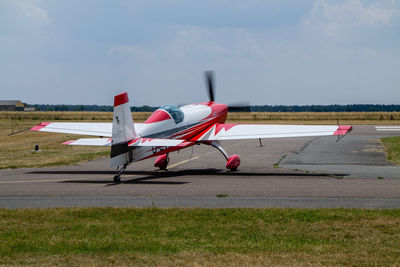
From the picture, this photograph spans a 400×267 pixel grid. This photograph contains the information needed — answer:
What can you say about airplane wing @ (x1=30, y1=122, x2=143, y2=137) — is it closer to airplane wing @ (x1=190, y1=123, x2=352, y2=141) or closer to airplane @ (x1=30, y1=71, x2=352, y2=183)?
airplane @ (x1=30, y1=71, x2=352, y2=183)

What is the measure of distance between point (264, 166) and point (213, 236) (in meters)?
12.2

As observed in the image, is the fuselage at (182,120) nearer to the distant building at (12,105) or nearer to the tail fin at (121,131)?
the tail fin at (121,131)

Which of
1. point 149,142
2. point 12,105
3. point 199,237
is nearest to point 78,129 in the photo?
point 149,142

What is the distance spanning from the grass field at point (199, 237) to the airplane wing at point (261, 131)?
800cm

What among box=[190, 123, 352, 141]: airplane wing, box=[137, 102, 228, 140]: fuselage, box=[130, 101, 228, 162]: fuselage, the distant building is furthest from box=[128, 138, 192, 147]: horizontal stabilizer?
the distant building

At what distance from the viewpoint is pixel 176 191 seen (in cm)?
1360

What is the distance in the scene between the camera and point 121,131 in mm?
15133

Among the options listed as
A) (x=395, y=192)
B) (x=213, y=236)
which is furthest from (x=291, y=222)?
(x=395, y=192)

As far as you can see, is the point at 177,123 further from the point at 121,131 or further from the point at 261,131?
the point at 121,131

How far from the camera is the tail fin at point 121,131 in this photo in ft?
48.7

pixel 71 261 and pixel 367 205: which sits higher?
pixel 71 261

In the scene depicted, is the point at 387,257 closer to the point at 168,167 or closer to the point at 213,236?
the point at 213,236

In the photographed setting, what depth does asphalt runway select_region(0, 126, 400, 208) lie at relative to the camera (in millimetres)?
11766

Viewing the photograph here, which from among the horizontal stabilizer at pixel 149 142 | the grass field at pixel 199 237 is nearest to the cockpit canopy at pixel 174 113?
the horizontal stabilizer at pixel 149 142
